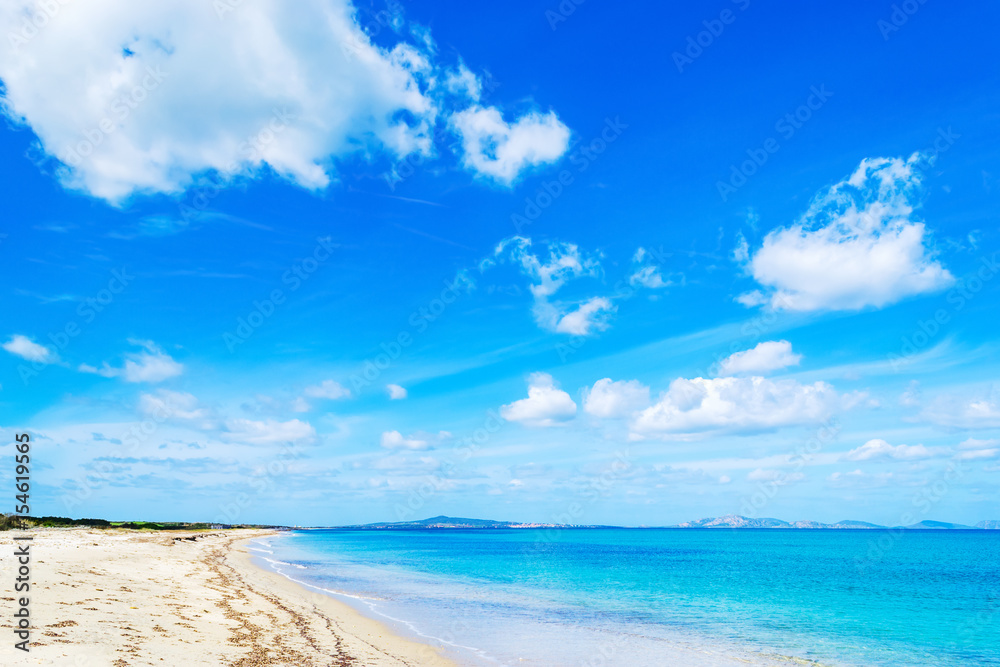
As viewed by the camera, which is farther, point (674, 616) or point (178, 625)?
point (674, 616)

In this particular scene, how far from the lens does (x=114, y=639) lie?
661 inches

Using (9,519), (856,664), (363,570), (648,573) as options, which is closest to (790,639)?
(856,664)

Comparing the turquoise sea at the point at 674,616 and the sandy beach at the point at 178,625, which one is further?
the turquoise sea at the point at 674,616

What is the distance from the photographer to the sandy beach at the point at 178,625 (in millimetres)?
15703

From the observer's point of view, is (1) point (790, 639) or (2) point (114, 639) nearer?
(2) point (114, 639)

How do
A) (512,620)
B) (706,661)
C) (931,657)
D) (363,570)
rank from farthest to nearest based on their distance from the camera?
(363,570)
(512,620)
(931,657)
(706,661)

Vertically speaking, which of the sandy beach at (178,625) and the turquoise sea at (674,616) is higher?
the sandy beach at (178,625)

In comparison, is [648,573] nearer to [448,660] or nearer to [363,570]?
[363,570]

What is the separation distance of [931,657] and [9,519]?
104148 mm

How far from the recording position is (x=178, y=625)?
20391mm

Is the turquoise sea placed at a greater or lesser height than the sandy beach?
lesser

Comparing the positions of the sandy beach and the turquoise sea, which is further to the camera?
the turquoise sea

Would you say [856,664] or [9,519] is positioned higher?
[9,519]

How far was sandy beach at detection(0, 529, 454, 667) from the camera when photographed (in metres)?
15.7
